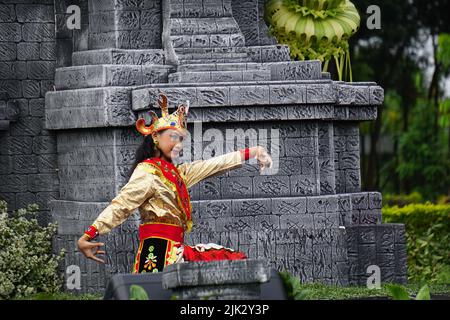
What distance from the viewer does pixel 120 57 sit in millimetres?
16125

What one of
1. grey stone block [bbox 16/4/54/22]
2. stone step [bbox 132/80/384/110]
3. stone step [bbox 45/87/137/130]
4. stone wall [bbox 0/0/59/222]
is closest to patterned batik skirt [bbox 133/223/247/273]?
stone step [bbox 132/80/384/110]

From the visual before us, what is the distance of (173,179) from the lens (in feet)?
43.3

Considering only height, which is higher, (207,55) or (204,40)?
(204,40)

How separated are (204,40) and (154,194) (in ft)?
11.4

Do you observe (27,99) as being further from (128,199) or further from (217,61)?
(128,199)

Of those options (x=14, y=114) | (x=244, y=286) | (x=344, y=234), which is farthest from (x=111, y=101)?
(x=244, y=286)

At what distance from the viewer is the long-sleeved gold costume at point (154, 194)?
12.9 m

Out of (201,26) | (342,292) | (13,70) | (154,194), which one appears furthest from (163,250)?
(13,70)

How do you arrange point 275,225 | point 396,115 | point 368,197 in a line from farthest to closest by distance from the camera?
1. point 396,115
2. point 368,197
3. point 275,225

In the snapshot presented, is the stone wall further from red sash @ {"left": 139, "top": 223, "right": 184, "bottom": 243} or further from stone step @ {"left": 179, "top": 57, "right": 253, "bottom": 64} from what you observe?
red sash @ {"left": 139, "top": 223, "right": 184, "bottom": 243}

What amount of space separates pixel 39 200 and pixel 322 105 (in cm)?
368

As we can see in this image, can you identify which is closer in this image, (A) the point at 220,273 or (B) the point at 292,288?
(A) the point at 220,273
